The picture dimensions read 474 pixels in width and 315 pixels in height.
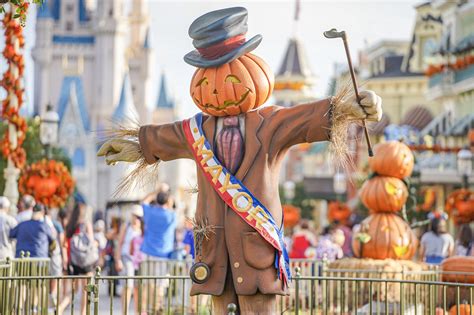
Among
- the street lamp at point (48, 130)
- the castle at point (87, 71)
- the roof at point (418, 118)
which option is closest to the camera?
the street lamp at point (48, 130)

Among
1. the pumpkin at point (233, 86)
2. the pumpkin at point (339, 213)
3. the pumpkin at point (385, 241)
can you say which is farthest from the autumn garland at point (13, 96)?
the pumpkin at point (339, 213)

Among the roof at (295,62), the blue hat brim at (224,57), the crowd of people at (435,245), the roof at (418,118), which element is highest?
the roof at (295,62)

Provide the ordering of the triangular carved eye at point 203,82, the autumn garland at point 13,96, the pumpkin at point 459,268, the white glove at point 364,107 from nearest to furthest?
the white glove at point 364,107 < the triangular carved eye at point 203,82 < the pumpkin at point 459,268 < the autumn garland at point 13,96

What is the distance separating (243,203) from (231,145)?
47 cm

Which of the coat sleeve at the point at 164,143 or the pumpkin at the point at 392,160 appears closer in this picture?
the coat sleeve at the point at 164,143

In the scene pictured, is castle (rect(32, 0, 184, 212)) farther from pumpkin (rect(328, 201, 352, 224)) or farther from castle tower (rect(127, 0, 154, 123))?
pumpkin (rect(328, 201, 352, 224))

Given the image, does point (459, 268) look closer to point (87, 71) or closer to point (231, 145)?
point (231, 145)

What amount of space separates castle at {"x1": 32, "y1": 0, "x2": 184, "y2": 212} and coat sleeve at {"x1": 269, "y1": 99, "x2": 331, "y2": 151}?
106 meters

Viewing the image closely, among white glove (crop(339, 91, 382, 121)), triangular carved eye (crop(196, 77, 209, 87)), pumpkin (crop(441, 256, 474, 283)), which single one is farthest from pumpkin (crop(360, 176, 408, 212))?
white glove (crop(339, 91, 382, 121))

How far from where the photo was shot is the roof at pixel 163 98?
6033 inches

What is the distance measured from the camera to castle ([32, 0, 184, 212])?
11494 cm

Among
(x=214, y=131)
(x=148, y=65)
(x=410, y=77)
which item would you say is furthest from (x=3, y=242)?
(x=148, y=65)

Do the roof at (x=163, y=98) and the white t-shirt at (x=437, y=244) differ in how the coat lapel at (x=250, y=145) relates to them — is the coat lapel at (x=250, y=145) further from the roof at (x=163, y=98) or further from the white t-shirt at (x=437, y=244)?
the roof at (x=163, y=98)

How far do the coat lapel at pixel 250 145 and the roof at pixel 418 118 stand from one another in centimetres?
4117
